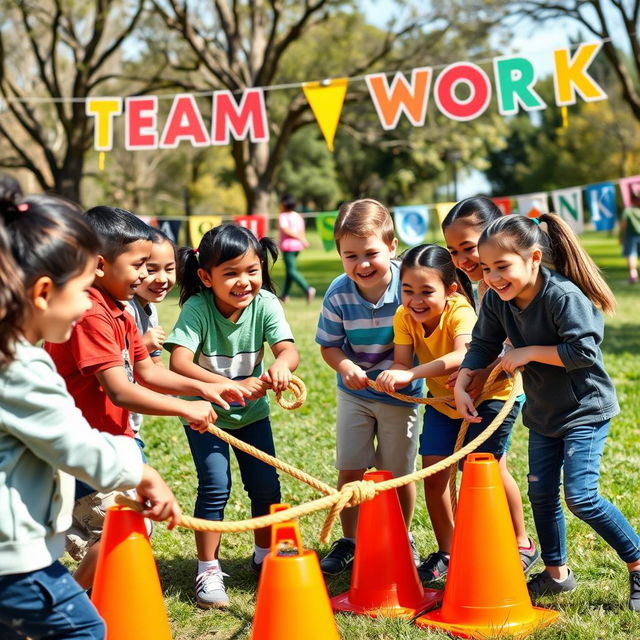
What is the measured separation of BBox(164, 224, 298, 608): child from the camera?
353 centimetres

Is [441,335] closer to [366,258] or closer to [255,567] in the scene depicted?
[366,258]

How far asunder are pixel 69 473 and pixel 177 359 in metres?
1.43

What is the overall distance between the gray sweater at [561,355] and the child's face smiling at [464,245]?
1.01ft

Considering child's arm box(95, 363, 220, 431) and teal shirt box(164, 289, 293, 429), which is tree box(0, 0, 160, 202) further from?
child's arm box(95, 363, 220, 431)

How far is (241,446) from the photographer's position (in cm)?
302

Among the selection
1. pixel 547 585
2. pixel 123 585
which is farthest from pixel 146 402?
pixel 547 585

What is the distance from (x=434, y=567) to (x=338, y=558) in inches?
17.6

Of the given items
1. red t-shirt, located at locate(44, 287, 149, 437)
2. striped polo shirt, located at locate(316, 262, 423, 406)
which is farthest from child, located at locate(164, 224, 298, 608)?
red t-shirt, located at locate(44, 287, 149, 437)

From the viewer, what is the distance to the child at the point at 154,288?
379cm

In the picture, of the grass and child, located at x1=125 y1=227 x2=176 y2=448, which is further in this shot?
child, located at x1=125 y1=227 x2=176 y2=448

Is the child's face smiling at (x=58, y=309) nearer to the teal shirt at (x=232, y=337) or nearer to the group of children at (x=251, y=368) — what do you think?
the group of children at (x=251, y=368)

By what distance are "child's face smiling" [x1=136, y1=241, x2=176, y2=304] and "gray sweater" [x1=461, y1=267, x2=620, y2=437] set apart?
1471 mm

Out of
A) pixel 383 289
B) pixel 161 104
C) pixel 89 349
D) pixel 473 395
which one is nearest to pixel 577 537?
pixel 473 395

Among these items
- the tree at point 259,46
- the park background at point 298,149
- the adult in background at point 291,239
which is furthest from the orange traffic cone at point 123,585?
the tree at point 259,46
